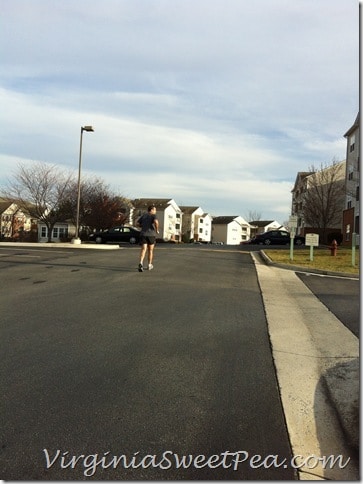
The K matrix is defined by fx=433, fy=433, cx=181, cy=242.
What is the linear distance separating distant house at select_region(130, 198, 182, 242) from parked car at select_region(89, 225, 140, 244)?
42286 mm

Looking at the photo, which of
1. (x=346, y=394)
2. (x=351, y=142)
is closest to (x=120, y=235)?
(x=351, y=142)

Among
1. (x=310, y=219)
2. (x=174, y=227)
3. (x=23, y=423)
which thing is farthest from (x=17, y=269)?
(x=174, y=227)

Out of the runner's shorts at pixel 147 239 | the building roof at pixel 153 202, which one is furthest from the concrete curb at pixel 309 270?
the building roof at pixel 153 202

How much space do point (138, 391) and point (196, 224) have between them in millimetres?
100165

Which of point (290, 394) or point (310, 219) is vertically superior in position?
point (310, 219)

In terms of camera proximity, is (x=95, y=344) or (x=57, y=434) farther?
(x=95, y=344)

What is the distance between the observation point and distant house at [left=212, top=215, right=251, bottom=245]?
112562mm

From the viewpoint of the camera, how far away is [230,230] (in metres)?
113

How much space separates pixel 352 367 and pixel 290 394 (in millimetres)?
1057

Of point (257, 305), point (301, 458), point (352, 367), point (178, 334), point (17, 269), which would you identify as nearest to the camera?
point (301, 458)

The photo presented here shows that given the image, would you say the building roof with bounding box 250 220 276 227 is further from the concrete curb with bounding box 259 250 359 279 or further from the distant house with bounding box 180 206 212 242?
the concrete curb with bounding box 259 250 359 279

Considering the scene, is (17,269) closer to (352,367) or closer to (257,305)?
(257,305)

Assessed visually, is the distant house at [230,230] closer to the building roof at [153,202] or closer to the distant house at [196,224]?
the distant house at [196,224]

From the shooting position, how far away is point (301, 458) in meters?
2.84
